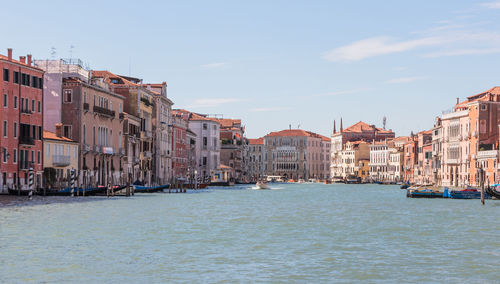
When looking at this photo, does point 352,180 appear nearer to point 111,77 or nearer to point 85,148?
point 111,77

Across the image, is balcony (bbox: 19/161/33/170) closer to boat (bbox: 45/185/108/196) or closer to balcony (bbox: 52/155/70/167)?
boat (bbox: 45/185/108/196)

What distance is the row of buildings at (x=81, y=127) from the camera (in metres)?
50.7

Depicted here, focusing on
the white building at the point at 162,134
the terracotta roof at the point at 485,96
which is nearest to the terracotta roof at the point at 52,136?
the white building at the point at 162,134

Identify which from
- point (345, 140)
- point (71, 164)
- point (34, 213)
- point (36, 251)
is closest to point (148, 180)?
point (71, 164)

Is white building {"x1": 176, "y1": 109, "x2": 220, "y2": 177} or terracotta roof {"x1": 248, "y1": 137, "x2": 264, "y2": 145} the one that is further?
terracotta roof {"x1": 248, "y1": 137, "x2": 264, "y2": 145}

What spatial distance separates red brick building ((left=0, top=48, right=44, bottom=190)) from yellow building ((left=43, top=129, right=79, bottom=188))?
1026 millimetres

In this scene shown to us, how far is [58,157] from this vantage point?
2213 inches

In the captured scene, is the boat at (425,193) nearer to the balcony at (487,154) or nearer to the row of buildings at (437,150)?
the row of buildings at (437,150)

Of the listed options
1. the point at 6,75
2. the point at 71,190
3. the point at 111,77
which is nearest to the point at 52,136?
the point at 71,190

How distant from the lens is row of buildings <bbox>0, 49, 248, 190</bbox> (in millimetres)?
50719

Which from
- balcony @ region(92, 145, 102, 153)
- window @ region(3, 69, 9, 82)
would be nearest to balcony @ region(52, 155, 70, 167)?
balcony @ region(92, 145, 102, 153)

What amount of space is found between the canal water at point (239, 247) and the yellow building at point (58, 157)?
701 inches

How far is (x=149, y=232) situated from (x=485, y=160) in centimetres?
6692

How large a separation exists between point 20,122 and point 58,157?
5.52 metres
